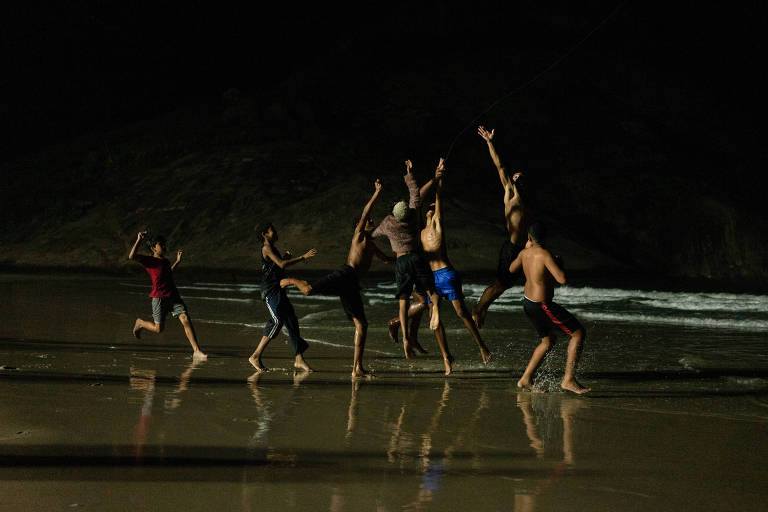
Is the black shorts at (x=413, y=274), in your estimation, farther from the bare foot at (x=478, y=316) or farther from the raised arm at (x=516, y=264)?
the raised arm at (x=516, y=264)

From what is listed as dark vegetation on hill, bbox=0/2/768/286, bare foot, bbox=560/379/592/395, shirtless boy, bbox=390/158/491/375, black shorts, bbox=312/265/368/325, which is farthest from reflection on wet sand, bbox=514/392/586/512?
dark vegetation on hill, bbox=0/2/768/286

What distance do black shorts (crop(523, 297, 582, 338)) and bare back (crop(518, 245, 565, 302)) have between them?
62 mm

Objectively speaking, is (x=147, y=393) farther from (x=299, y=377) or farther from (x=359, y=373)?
(x=359, y=373)

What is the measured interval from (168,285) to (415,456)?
6.04m

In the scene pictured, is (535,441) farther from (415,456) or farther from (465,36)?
(465,36)

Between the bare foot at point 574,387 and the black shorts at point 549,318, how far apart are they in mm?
414

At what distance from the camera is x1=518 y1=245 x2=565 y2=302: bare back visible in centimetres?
840

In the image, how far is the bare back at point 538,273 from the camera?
8.40 meters

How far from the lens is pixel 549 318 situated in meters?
8.49

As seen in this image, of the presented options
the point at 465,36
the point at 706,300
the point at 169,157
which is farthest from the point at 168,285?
the point at 465,36

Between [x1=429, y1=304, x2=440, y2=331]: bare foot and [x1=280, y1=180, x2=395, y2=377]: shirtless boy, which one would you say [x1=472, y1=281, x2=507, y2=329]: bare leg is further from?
[x1=280, y1=180, x2=395, y2=377]: shirtless boy

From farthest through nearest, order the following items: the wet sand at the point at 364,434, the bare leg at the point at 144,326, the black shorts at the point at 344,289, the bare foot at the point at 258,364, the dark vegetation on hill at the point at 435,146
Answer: the dark vegetation on hill at the point at 435,146
the bare leg at the point at 144,326
the bare foot at the point at 258,364
the black shorts at the point at 344,289
the wet sand at the point at 364,434

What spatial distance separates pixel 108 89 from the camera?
170 feet

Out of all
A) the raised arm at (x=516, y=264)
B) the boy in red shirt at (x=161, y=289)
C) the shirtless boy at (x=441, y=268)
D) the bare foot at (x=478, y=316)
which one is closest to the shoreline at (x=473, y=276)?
the boy in red shirt at (x=161, y=289)
